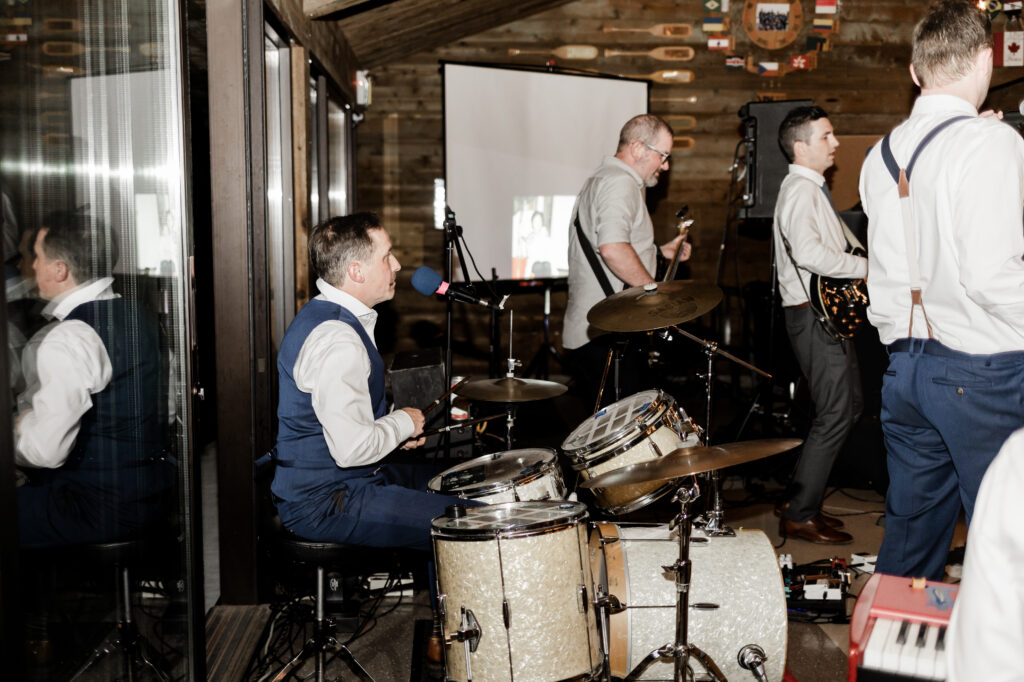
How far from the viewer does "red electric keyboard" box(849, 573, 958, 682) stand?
1397mm

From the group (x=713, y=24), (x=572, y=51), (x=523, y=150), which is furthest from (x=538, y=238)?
(x=713, y=24)

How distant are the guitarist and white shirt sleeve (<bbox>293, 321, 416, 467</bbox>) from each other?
196 centimetres

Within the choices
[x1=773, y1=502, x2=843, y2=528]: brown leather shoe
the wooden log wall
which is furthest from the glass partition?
the wooden log wall

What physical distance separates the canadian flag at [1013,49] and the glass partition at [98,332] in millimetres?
7083

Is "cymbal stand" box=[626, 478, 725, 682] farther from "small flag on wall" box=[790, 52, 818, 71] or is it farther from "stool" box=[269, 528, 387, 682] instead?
"small flag on wall" box=[790, 52, 818, 71]

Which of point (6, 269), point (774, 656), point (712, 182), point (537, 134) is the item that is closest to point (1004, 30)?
point (712, 182)

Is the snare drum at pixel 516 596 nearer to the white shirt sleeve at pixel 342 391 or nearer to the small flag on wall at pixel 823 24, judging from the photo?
the white shirt sleeve at pixel 342 391

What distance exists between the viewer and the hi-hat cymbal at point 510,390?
2.93 metres

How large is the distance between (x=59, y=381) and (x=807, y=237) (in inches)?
107

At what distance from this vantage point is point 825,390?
3443mm

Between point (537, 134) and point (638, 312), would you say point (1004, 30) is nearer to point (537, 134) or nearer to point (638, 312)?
point (537, 134)

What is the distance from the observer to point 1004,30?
6988mm

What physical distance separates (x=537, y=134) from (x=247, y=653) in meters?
4.76

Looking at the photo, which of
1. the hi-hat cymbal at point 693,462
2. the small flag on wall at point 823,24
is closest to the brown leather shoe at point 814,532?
the hi-hat cymbal at point 693,462
